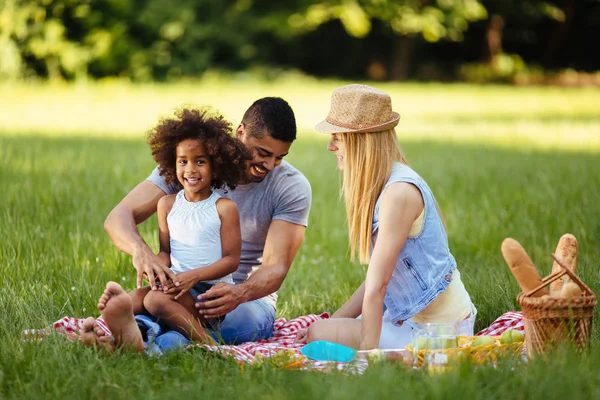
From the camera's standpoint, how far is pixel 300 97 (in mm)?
23219

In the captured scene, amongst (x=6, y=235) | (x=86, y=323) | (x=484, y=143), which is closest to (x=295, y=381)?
(x=86, y=323)

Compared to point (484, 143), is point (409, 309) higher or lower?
lower

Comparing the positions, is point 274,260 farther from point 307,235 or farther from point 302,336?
point 307,235

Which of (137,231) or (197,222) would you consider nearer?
A: (197,222)

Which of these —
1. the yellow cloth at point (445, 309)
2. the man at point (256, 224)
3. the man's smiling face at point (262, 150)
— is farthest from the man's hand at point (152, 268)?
the yellow cloth at point (445, 309)

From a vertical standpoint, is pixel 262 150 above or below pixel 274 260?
above

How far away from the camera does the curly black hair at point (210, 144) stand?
4332 mm

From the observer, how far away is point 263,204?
15.6ft

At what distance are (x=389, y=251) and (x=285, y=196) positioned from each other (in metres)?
1.02

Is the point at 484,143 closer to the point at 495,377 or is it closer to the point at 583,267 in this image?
the point at 583,267

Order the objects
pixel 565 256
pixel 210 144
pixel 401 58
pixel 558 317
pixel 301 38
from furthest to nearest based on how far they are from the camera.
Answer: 1. pixel 401 58
2. pixel 301 38
3. pixel 210 144
4. pixel 565 256
5. pixel 558 317

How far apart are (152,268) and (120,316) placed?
491mm

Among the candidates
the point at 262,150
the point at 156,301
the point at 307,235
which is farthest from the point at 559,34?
the point at 156,301

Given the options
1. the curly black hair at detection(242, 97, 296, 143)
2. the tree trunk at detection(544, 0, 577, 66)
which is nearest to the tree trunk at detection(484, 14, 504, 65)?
the tree trunk at detection(544, 0, 577, 66)
